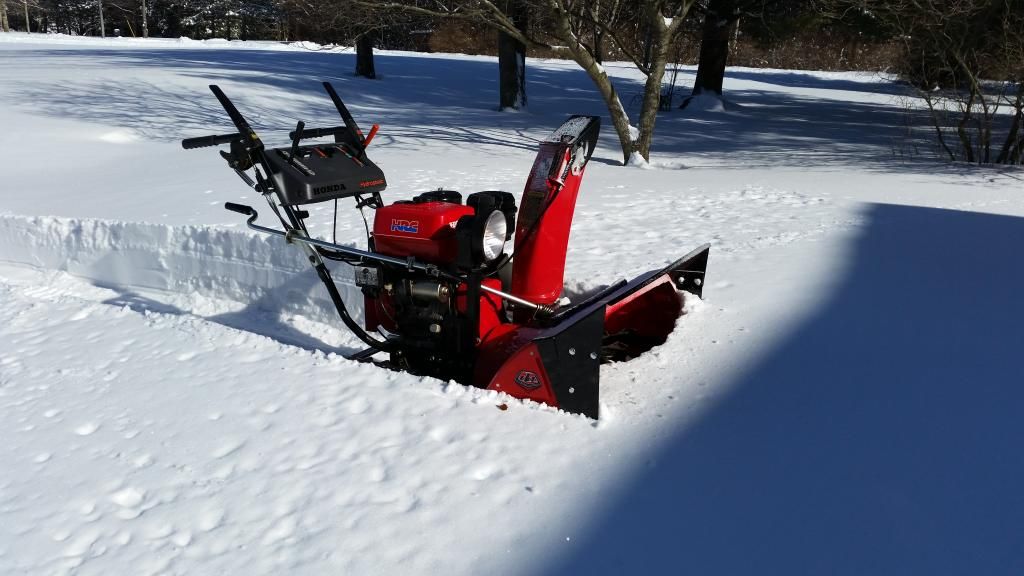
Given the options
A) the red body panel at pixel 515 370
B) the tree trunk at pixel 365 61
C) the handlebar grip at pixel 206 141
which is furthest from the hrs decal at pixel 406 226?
the tree trunk at pixel 365 61

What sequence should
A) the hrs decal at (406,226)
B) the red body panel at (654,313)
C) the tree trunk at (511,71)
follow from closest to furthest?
the hrs decal at (406,226) < the red body panel at (654,313) < the tree trunk at (511,71)

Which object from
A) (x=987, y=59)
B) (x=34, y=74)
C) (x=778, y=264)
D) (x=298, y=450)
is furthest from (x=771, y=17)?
Answer: (x=298, y=450)

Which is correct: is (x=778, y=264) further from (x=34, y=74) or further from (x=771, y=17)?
(x=34, y=74)

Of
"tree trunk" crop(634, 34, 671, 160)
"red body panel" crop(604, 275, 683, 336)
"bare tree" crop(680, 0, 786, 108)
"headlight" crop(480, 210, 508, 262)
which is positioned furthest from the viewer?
"bare tree" crop(680, 0, 786, 108)

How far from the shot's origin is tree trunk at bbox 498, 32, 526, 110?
52.6 ft

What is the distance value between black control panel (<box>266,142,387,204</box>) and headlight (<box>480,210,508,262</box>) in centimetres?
72

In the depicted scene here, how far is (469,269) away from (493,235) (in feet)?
0.63

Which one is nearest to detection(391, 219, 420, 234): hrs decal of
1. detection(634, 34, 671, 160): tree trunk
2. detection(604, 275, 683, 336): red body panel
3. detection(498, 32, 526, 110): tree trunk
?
detection(604, 275, 683, 336): red body panel

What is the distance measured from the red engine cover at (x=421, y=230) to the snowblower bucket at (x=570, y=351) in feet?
1.56

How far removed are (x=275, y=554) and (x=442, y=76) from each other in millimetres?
20521

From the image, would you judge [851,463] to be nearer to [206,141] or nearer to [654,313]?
[654,313]

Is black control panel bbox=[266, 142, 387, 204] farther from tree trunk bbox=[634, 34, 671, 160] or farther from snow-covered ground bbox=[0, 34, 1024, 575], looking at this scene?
tree trunk bbox=[634, 34, 671, 160]

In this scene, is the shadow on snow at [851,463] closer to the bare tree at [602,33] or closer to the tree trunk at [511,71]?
the bare tree at [602,33]

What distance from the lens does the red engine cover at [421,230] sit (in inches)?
145
